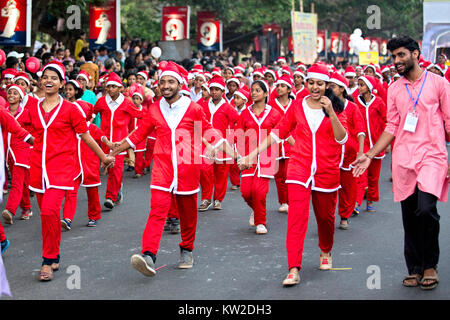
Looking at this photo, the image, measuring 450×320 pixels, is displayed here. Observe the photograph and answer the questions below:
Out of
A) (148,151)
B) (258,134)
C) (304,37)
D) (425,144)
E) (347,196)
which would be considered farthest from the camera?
(304,37)

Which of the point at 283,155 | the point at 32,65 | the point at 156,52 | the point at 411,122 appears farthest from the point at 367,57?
the point at 411,122

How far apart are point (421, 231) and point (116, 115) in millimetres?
6363

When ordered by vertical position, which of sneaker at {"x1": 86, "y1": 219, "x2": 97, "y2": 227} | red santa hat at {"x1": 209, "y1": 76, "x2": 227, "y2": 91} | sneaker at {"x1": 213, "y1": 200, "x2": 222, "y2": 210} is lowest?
sneaker at {"x1": 86, "y1": 219, "x2": 97, "y2": 227}

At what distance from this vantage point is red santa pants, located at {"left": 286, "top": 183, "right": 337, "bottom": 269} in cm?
697

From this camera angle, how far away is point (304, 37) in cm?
2656

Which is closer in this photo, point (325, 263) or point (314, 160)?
point (314, 160)

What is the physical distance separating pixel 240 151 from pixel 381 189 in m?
3.72

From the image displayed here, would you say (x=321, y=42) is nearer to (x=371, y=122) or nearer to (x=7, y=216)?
(x=371, y=122)

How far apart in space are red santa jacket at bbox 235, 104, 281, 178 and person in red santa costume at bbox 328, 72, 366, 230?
0.94 m

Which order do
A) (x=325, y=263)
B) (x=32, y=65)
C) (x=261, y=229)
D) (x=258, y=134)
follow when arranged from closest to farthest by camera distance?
(x=325, y=263) < (x=261, y=229) < (x=258, y=134) < (x=32, y=65)

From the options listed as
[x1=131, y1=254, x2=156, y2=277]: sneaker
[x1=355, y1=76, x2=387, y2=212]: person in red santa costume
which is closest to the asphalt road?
[x1=131, y1=254, x2=156, y2=277]: sneaker

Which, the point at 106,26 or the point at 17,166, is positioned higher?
the point at 106,26

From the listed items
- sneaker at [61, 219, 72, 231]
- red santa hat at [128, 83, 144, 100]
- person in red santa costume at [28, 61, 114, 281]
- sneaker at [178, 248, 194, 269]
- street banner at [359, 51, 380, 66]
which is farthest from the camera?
street banner at [359, 51, 380, 66]

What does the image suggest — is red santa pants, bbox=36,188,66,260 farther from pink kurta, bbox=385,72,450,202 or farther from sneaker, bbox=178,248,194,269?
pink kurta, bbox=385,72,450,202
